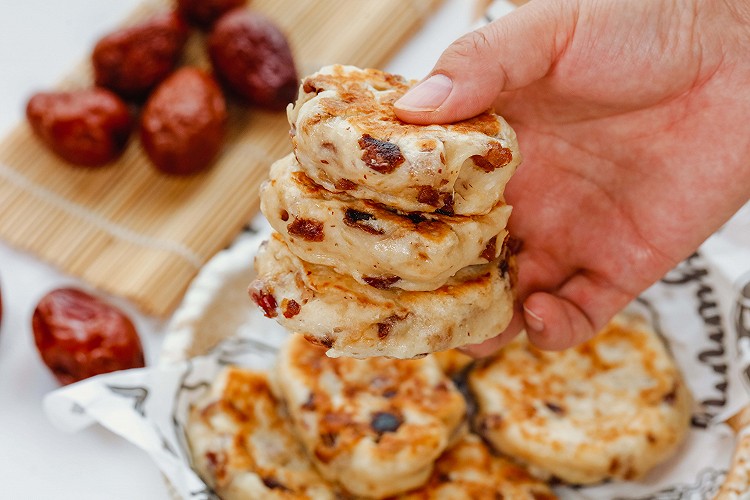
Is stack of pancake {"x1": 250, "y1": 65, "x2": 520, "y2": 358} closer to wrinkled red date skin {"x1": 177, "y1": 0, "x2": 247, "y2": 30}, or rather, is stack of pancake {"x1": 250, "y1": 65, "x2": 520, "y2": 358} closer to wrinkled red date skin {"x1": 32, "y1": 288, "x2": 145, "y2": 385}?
wrinkled red date skin {"x1": 32, "y1": 288, "x2": 145, "y2": 385}

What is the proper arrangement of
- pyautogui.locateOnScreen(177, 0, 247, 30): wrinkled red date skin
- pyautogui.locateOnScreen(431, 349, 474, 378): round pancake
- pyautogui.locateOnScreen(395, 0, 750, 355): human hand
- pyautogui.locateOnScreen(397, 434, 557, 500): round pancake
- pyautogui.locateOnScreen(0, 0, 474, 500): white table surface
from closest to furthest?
pyautogui.locateOnScreen(395, 0, 750, 355): human hand → pyautogui.locateOnScreen(397, 434, 557, 500): round pancake → pyautogui.locateOnScreen(431, 349, 474, 378): round pancake → pyautogui.locateOnScreen(0, 0, 474, 500): white table surface → pyautogui.locateOnScreen(177, 0, 247, 30): wrinkled red date skin

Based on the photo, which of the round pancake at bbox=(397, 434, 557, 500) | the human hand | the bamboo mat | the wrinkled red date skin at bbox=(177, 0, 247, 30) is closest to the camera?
the human hand

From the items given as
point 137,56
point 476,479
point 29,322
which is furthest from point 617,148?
point 29,322

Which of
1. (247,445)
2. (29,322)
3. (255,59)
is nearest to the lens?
(247,445)

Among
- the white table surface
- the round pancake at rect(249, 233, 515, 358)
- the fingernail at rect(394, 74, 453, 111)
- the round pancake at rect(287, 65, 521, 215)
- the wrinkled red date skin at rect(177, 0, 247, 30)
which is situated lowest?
the white table surface

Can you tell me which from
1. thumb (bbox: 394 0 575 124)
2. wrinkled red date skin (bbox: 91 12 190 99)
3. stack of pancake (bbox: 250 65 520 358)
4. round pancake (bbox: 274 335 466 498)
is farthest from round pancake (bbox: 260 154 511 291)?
wrinkled red date skin (bbox: 91 12 190 99)

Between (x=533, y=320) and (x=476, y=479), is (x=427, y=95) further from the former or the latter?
(x=476, y=479)

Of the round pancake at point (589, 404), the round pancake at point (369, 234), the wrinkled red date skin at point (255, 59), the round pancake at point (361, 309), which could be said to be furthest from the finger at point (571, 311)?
the wrinkled red date skin at point (255, 59)
